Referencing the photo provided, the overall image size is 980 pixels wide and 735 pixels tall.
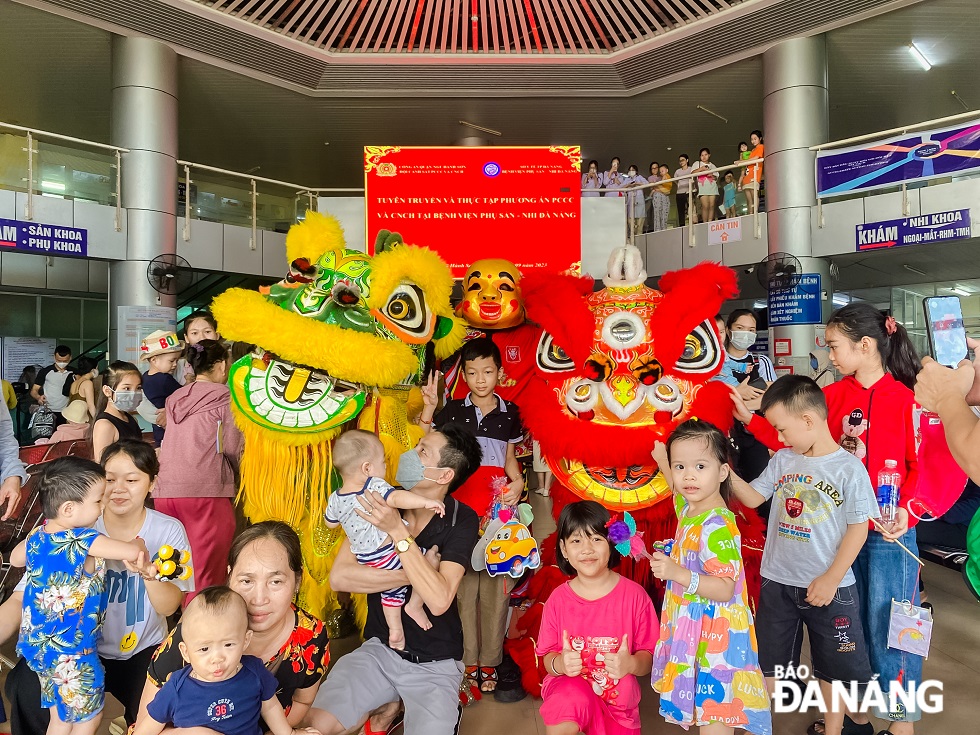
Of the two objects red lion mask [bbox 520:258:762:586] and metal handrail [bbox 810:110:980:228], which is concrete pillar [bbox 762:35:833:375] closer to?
metal handrail [bbox 810:110:980:228]

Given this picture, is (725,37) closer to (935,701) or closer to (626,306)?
(626,306)

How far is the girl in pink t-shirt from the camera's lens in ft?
6.01

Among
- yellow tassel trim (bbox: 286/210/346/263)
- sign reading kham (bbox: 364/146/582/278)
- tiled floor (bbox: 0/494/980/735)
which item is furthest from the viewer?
sign reading kham (bbox: 364/146/582/278)

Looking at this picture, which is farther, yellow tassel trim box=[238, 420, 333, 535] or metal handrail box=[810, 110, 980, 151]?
metal handrail box=[810, 110, 980, 151]

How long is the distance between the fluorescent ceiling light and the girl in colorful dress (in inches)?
312

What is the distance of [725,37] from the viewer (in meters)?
7.15

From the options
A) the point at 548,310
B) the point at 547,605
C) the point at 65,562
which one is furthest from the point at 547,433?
the point at 65,562

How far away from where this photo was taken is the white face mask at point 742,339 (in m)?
3.22

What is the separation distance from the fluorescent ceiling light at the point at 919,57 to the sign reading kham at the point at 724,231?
271 cm

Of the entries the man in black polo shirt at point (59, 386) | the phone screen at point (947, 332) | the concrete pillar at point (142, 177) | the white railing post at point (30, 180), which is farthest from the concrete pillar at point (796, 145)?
the man in black polo shirt at point (59, 386)

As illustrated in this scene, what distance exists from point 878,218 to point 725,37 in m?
2.30

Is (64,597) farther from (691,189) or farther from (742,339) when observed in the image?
(691,189)

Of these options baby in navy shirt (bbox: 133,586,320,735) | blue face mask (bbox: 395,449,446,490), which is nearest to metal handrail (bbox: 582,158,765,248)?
blue face mask (bbox: 395,449,446,490)

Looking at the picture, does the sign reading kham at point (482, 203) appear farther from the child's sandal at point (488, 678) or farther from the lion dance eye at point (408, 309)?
the child's sandal at point (488, 678)
